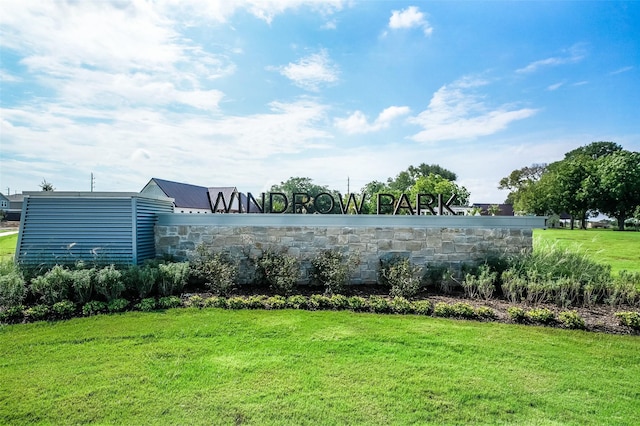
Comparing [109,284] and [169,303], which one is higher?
[109,284]

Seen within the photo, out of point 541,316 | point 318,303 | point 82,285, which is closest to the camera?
point 541,316

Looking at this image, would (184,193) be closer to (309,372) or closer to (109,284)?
(109,284)

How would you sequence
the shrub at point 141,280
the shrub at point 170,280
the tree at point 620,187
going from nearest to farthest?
the shrub at point 141,280 → the shrub at point 170,280 → the tree at point 620,187

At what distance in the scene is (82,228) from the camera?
8.52 metres

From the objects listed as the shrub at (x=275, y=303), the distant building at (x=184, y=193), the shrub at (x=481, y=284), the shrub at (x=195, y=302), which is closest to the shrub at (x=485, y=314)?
the shrub at (x=481, y=284)

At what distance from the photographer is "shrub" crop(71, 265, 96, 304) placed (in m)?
6.66

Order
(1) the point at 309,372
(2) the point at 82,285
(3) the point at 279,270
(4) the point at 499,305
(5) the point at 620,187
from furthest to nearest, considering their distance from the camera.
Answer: (5) the point at 620,187
(3) the point at 279,270
(4) the point at 499,305
(2) the point at 82,285
(1) the point at 309,372

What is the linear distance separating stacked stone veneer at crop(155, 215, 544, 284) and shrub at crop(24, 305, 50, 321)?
3.03 metres

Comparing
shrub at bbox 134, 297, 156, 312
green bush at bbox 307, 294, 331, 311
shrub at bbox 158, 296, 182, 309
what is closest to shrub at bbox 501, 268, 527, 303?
green bush at bbox 307, 294, 331, 311

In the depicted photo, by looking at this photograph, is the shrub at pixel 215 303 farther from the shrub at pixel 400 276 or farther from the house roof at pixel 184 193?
the house roof at pixel 184 193

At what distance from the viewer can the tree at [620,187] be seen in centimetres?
3397

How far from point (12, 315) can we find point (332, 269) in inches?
225

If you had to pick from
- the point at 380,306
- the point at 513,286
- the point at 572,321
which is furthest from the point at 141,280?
the point at 572,321

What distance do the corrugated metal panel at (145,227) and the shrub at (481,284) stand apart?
7.36 m
